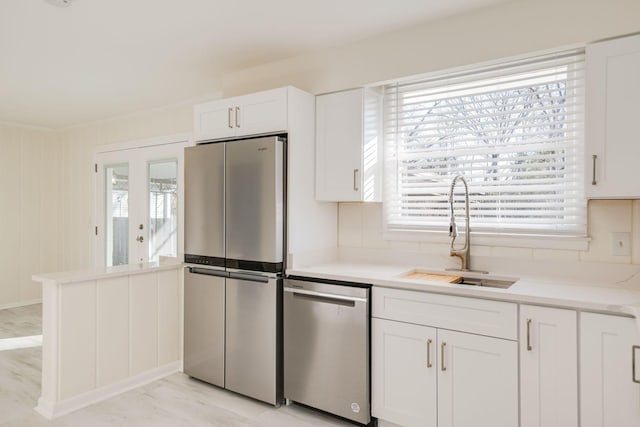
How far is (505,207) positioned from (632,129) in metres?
0.78

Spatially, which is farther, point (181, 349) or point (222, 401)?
point (181, 349)

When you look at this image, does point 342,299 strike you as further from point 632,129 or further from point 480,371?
point 632,129

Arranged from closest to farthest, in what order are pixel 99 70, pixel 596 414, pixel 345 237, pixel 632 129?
pixel 596 414 < pixel 632 129 < pixel 345 237 < pixel 99 70

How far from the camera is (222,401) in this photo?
9.40ft

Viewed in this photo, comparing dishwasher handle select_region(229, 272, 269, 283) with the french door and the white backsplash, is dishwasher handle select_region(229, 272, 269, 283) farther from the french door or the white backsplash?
the french door

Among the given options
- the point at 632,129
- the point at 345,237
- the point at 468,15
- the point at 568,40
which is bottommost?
the point at 345,237

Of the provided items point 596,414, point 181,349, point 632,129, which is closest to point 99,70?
point 181,349

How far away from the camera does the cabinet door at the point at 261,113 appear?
281 centimetres

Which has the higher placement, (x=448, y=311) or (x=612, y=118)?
(x=612, y=118)

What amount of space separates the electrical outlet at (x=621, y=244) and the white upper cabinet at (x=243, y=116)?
1989mm

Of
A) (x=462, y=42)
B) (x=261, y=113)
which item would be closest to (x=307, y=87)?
(x=261, y=113)

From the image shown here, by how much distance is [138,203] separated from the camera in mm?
4773

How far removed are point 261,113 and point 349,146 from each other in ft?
2.09

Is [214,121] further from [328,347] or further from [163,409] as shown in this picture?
[163,409]
